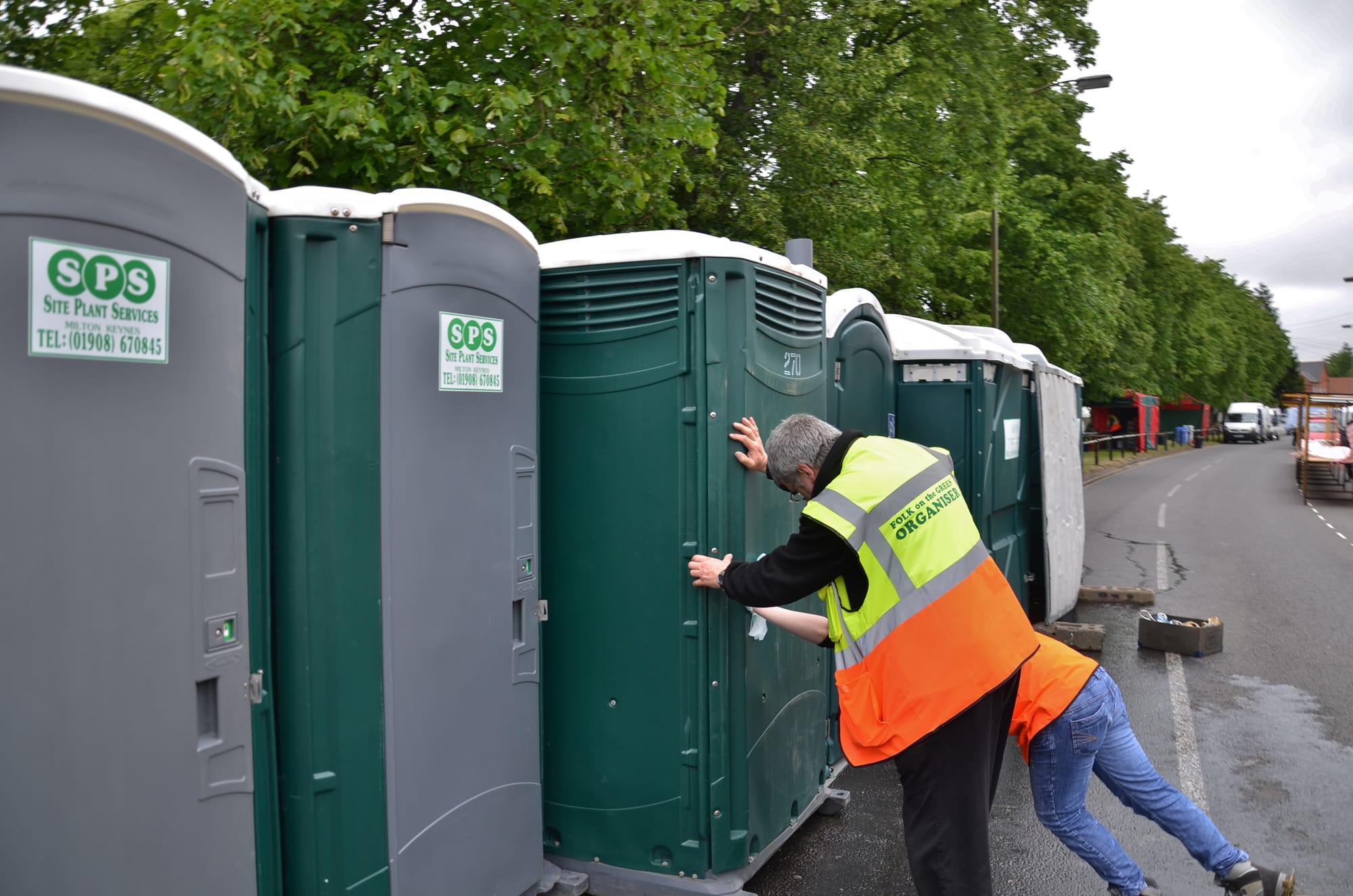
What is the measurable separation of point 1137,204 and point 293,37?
35.0m

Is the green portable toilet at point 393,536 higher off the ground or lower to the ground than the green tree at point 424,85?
lower

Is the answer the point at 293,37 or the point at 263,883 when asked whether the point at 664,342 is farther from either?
the point at 293,37

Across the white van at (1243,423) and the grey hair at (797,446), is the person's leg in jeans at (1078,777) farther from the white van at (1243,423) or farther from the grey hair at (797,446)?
the white van at (1243,423)

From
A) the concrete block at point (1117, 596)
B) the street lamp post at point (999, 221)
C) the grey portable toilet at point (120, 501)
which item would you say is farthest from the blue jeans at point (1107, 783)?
the street lamp post at point (999, 221)

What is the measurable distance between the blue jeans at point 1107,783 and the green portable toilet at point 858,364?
198 cm

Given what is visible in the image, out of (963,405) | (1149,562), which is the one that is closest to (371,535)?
(963,405)

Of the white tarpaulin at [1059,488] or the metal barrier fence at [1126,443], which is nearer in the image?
the white tarpaulin at [1059,488]

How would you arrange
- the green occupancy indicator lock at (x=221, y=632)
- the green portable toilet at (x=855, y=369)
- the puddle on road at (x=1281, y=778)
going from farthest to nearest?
1. the green portable toilet at (x=855, y=369)
2. the puddle on road at (x=1281, y=778)
3. the green occupancy indicator lock at (x=221, y=632)

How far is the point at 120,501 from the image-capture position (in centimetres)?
221

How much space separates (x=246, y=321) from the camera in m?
2.61

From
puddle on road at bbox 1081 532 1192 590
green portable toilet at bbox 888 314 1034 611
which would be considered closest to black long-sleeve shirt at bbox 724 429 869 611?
green portable toilet at bbox 888 314 1034 611

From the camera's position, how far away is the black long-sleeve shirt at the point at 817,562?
3.10m

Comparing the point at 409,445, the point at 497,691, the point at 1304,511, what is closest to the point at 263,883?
the point at 497,691

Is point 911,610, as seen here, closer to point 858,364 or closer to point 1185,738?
point 858,364
